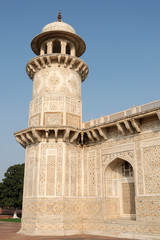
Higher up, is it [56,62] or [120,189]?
[56,62]

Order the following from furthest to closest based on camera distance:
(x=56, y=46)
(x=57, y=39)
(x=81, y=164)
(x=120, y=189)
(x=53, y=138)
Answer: (x=56, y=46) < (x=57, y=39) < (x=81, y=164) < (x=53, y=138) < (x=120, y=189)

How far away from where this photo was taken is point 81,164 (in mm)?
15766

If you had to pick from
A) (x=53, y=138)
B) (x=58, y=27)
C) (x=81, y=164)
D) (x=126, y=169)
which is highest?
(x=58, y=27)

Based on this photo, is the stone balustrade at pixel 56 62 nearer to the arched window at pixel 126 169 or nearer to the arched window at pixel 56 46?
the arched window at pixel 56 46

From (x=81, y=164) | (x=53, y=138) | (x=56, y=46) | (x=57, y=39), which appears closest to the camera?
(x=53, y=138)

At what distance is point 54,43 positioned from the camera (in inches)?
739

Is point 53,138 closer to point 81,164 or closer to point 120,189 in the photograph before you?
point 81,164

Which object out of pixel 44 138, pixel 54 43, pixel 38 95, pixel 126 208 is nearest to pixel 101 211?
pixel 126 208

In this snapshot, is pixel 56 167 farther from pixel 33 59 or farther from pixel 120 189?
pixel 33 59

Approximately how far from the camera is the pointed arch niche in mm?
13984

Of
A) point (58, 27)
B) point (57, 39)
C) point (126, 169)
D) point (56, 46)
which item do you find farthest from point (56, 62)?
point (126, 169)

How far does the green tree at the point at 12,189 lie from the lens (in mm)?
31578

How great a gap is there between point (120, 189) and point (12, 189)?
2199 centimetres

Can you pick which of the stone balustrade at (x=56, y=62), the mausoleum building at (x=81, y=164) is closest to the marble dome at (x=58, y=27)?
the mausoleum building at (x=81, y=164)
